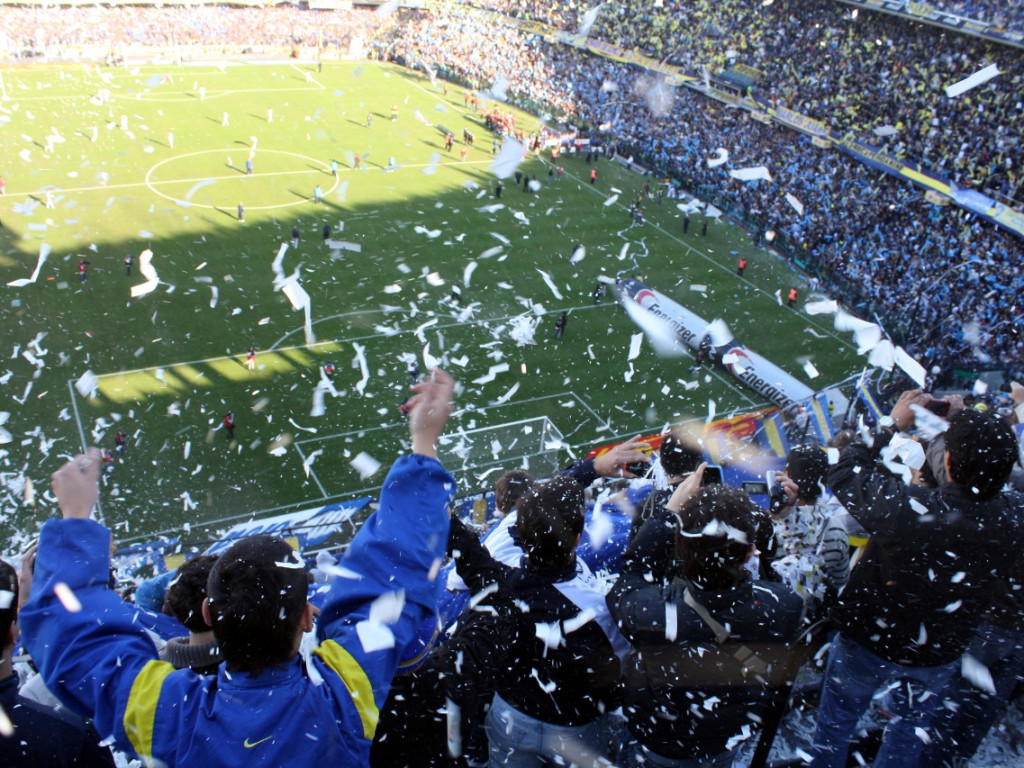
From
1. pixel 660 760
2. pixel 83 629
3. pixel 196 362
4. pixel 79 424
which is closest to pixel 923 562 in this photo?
pixel 660 760

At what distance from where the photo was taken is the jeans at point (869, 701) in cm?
388

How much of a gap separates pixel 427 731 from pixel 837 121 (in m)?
34.1

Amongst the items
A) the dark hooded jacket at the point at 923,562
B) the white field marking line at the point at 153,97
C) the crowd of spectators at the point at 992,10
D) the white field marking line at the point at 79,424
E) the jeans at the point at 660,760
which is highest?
the crowd of spectators at the point at 992,10

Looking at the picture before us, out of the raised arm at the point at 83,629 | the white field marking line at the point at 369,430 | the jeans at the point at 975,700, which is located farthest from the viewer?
the white field marking line at the point at 369,430

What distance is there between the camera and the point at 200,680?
2246 millimetres

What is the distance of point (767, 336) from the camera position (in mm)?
24734

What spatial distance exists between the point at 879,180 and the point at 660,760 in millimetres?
31622

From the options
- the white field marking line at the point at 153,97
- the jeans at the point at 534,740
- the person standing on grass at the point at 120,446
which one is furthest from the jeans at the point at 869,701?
the white field marking line at the point at 153,97

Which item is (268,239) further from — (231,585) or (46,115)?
(231,585)

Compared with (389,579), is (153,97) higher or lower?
lower

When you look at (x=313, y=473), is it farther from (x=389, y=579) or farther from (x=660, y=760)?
(x=389, y=579)

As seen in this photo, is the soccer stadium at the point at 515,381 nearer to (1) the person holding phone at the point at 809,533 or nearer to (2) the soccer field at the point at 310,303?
(1) the person holding phone at the point at 809,533

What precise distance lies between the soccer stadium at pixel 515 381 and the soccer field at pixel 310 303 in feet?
0.50

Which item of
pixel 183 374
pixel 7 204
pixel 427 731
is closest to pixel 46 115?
pixel 7 204
